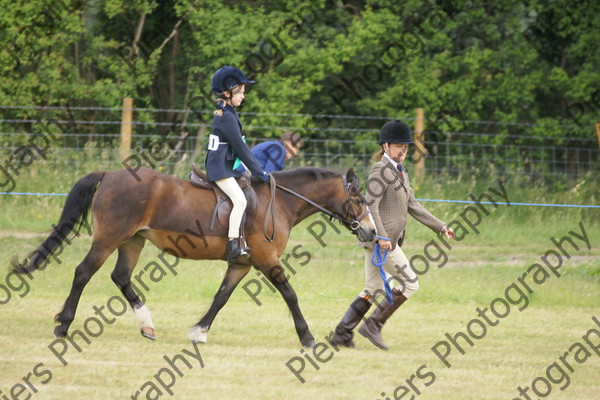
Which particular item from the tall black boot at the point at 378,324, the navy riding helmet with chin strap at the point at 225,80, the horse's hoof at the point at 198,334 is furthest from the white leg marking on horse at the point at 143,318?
the navy riding helmet with chin strap at the point at 225,80

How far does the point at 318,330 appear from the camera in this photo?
8.85 metres

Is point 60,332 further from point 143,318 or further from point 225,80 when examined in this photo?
point 225,80

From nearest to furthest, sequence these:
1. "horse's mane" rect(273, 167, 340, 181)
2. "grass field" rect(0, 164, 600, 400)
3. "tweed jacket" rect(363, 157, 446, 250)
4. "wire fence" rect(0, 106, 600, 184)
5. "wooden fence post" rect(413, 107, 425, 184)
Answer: "grass field" rect(0, 164, 600, 400)
"tweed jacket" rect(363, 157, 446, 250)
"horse's mane" rect(273, 167, 340, 181)
"wooden fence post" rect(413, 107, 425, 184)
"wire fence" rect(0, 106, 600, 184)

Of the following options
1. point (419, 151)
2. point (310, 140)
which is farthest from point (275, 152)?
point (419, 151)

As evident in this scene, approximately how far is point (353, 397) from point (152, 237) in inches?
104

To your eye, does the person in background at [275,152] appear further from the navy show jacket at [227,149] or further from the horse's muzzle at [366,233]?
the horse's muzzle at [366,233]

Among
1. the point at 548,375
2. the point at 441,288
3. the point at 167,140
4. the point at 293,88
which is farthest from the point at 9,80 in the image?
the point at 548,375

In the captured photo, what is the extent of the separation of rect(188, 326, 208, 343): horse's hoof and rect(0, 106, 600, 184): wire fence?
7934mm

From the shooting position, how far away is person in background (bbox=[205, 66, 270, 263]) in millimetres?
7848

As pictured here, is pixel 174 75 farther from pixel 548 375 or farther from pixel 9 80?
pixel 548 375

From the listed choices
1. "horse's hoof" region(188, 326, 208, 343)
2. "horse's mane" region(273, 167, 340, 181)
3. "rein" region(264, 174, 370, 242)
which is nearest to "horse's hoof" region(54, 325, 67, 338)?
"horse's hoof" region(188, 326, 208, 343)

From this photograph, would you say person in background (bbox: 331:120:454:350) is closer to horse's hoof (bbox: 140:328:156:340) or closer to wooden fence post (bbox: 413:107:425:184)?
horse's hoof (bbox: 140:328:156:340)

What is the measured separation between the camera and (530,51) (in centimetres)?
1984

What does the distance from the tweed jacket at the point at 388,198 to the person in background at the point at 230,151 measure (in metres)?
1.00
